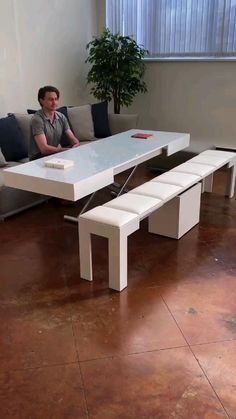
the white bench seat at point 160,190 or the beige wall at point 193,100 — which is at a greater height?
the beige wall at point 193,100

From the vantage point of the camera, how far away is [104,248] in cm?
306

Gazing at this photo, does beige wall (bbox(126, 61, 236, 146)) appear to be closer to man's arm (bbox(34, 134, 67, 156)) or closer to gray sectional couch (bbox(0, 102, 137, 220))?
gray sectional couch (bbox(0, 102, 137, 220))

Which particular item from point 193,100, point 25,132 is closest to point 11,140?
point 25,132

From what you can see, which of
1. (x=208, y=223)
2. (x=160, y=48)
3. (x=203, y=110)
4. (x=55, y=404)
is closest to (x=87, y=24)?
(x=160, y=48)

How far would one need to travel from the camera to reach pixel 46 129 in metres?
3.68

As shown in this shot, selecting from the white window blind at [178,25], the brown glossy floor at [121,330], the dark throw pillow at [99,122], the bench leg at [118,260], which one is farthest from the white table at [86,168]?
the white window blind at [178,25]

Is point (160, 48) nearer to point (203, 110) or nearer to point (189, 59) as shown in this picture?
point (189, 59)

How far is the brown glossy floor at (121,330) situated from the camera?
5.62 feet

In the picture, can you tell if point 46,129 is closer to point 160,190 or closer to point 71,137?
point 71,137

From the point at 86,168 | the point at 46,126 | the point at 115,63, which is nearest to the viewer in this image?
the point at 86,168

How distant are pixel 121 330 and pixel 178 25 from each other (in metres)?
4.49

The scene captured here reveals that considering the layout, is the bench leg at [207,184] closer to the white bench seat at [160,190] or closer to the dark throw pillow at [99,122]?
the white bench seat at [160,190]

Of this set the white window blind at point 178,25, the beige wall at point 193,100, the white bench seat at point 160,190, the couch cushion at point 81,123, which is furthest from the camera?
the beige wall at point 193,100

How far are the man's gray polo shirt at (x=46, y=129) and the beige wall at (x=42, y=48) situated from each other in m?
1.17
